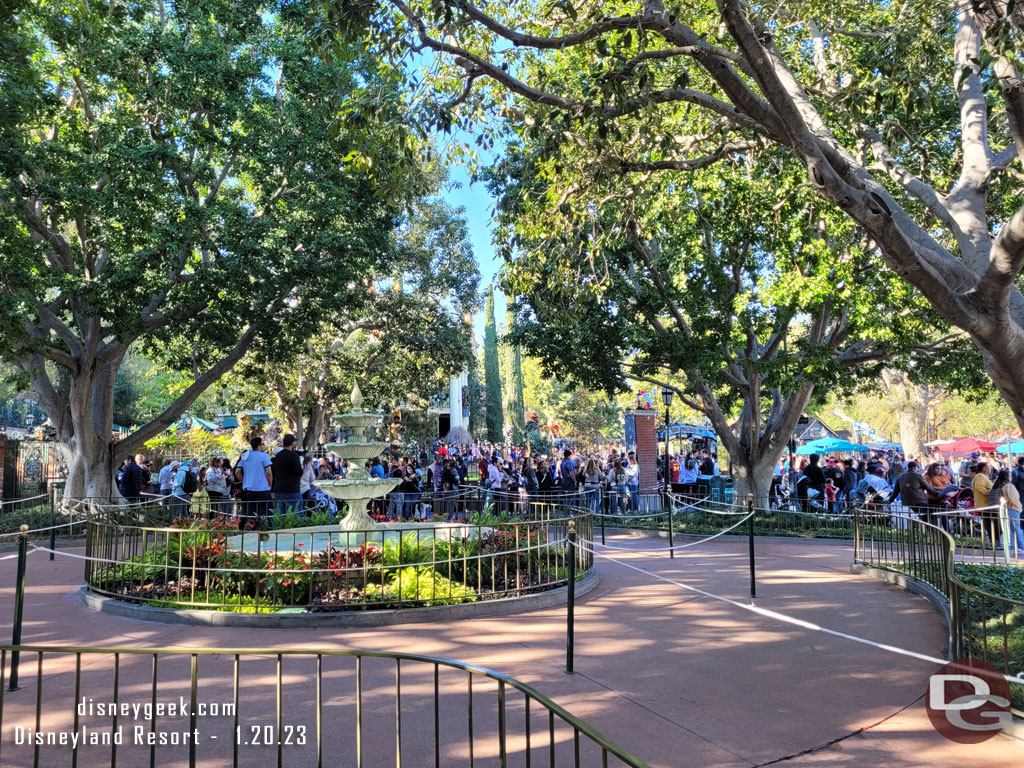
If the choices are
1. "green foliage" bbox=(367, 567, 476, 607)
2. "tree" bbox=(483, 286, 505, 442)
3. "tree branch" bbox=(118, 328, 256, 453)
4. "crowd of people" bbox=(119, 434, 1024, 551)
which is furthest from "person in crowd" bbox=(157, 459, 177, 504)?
"tree" bbox=(483, 286, 505, 442)

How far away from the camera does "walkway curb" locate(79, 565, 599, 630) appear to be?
7539 mm

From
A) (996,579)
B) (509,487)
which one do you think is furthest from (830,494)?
(996,579)

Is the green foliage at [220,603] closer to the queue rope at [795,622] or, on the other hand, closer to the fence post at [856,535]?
the queue rope at [795,622]

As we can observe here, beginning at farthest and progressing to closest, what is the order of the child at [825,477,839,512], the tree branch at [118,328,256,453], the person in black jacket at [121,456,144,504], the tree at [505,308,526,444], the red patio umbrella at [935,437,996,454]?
the tree at [505,308,526,444] < the red patio umbrella at [935,437,996,454] < the child at [825,477,839,512] < the person in black jacket at [121,456,144,504] < the tree branch at [118,328,256,453]

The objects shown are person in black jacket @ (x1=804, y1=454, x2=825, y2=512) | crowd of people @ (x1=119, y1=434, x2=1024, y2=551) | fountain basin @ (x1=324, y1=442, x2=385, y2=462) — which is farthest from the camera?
person in black jacket @ (x1=804, y1=454, x2=825, y2=512)

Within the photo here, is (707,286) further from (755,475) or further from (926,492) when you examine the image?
(926,492)

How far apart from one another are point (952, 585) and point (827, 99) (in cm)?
727

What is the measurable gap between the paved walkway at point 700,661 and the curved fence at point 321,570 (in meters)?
0.51

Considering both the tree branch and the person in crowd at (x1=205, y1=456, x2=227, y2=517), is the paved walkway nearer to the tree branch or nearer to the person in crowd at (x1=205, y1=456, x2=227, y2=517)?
the person in crowd at (x1=205, y1=456, x2=227, y2=517)

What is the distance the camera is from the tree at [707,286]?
10.8m

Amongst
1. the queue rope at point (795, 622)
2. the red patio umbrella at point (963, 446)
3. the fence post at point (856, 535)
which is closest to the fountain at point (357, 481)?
the queue rope at point (795, 622)

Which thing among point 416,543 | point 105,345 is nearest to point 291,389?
point 105,345

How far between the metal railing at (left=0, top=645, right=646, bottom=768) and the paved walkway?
79mm

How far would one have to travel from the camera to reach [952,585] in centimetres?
578
